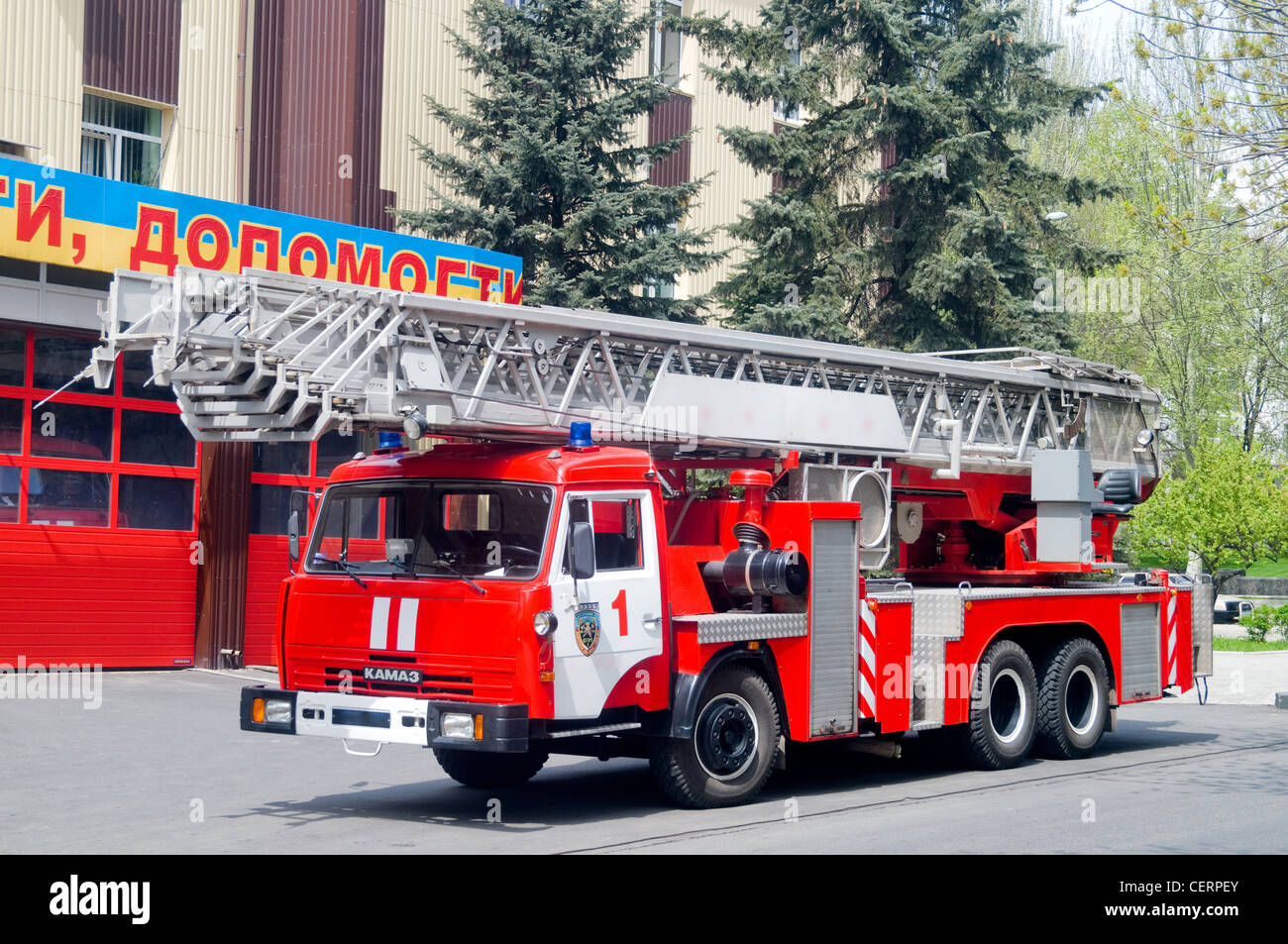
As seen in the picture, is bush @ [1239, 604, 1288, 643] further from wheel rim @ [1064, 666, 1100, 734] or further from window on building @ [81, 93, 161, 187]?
window on building @ [81, 93, 161, 187]

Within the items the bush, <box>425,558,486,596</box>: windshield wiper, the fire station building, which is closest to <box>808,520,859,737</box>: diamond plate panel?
<box>425,558,486,596</box>: windshield wiper

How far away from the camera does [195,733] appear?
13.6 meters

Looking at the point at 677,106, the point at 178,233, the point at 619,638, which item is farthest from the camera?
the point at 677,106

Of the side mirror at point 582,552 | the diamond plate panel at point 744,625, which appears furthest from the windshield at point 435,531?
the diamond plate panel at point 744,625

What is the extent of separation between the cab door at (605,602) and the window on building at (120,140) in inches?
511

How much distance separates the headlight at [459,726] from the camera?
8523 mm

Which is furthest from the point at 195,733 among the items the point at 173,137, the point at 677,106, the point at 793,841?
the point at 677,106

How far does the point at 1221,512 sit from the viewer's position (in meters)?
26.9

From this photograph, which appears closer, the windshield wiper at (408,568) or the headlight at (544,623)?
the headlight at (544,623)

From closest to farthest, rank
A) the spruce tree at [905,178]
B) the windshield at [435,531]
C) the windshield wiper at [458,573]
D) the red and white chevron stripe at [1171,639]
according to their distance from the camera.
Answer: the windshield wiper at [458,573] < the windshield at [435,531] < the red and white chevron stripe at [1171,639] < the spruce tree at [905,178]

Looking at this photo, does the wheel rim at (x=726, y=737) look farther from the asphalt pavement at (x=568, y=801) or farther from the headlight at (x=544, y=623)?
the headlight at (x=544, y=623)

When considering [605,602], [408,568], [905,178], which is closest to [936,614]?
[605,602]

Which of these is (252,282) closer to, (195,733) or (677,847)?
(677,847)

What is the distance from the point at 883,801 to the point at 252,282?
19.0ft
